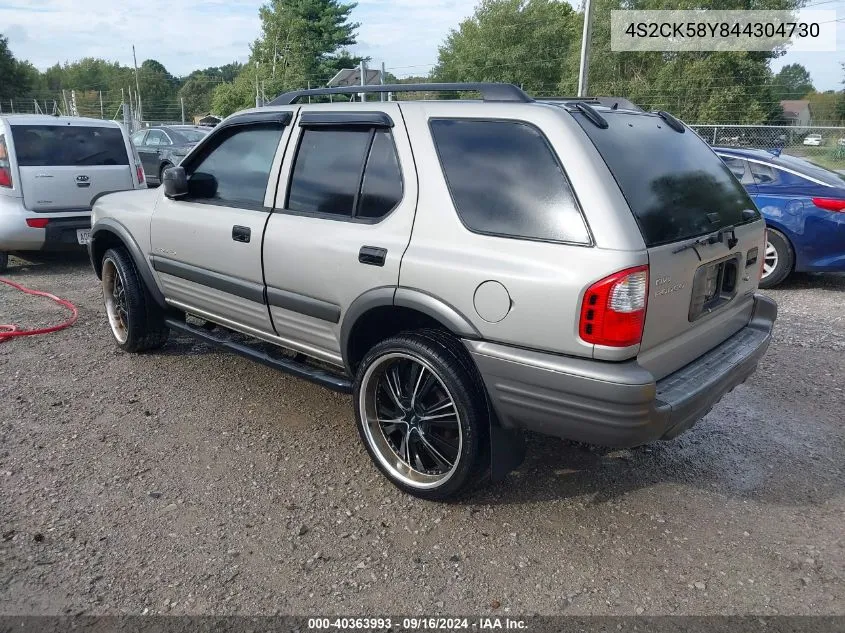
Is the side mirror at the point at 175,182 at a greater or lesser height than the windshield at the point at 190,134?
lesser

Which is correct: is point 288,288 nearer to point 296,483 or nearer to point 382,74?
point 296,483

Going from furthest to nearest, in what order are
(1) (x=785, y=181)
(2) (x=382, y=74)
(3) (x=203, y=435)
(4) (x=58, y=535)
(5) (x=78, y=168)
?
1. (2) (x=382, y=74)
2. (5) (x=78, y=168)
3. (1) (x=785, y=181)
4. (3) (x=203, y=435)
5. (4) (x=58, y=535)

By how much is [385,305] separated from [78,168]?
20.8 feet

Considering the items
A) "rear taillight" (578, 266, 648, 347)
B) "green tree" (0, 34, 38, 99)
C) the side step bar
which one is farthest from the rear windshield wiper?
"green tree" (0, 34, 38, 99)

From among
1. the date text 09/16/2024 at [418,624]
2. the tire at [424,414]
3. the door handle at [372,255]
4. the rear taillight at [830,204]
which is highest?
the door handle at [372,255]

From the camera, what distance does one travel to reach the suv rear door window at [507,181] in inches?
106

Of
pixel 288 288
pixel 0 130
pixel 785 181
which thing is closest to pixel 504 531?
pixel 288 288

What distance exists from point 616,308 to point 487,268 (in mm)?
544

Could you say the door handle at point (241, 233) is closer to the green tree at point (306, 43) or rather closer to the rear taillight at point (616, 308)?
the rear taillight at point (616, 308)

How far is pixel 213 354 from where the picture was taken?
5281 millimetres

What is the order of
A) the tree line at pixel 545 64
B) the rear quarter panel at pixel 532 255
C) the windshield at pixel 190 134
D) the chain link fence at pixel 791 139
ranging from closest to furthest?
the rear quarter panel at pixel 532 255 → the windshield at pixel 190 134 → the chain link fence at pixel 791 139 → the tree line at pixel 545 64

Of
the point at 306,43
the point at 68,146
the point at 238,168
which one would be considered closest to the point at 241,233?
the point at 238,168

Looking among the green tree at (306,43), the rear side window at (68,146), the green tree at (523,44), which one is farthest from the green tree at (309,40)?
the rear side window at (68,146)

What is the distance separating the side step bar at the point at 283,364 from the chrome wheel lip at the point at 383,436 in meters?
0.16
